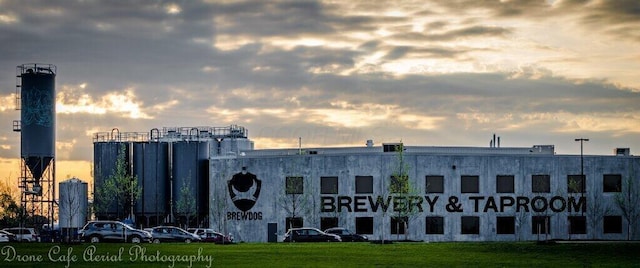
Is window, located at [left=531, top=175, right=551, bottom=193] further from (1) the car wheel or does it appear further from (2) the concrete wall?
(1) the car wheel

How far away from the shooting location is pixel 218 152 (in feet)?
376

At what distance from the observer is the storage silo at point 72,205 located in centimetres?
8219

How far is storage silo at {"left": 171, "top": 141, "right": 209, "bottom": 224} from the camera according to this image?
107 metres

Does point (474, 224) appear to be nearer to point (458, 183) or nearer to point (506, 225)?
point (506, 225)

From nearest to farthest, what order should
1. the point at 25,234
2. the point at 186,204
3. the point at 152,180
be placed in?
1. the point at 25,234
2. the point at 186,204
3. the point at 152,180

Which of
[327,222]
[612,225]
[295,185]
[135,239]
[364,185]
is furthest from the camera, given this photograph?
[612,225]

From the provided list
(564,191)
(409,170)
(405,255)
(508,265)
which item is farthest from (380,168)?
(508,265)

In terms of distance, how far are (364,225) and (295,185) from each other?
7386mm

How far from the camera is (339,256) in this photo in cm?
5091

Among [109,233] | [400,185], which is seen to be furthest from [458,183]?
[109,233]

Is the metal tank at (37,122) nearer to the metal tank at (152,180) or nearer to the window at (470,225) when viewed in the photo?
the metal tank at (152,180)

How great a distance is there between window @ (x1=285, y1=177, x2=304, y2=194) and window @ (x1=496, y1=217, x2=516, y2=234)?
18.4 m

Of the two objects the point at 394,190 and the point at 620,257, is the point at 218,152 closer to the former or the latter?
the point at 394,190

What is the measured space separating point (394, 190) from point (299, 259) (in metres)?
40.4
